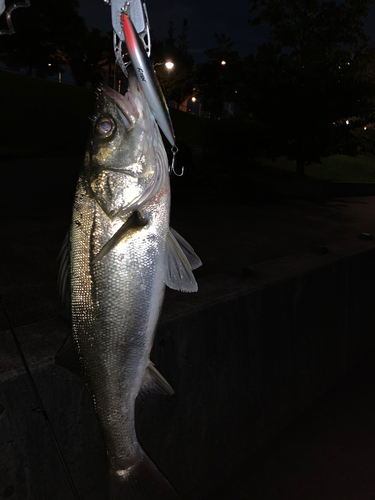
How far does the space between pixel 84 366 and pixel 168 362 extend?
1582 millimetres

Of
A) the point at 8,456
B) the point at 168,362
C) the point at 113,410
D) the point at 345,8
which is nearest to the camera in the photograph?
the point at 113,410

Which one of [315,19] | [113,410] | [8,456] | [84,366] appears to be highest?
[315,19]

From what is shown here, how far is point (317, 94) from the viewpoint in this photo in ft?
50.2

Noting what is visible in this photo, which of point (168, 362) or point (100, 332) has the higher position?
point (100, 332)

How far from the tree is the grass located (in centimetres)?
215

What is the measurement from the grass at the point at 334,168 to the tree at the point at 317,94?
2.15m

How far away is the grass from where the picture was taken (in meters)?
19.8

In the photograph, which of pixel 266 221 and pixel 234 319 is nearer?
pixel 234 319

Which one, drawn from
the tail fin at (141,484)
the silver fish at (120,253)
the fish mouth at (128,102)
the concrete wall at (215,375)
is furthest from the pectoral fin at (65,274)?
the concrete wall at (215,375)

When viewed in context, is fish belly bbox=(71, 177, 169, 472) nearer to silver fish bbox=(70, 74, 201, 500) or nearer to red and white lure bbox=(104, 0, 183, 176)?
silver fish bbox=(70, 74, 201, 500)

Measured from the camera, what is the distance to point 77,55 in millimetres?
42250

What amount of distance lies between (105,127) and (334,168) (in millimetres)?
23517

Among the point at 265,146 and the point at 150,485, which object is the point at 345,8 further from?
the point at 150,485

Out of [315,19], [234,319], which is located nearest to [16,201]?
[234,319]
